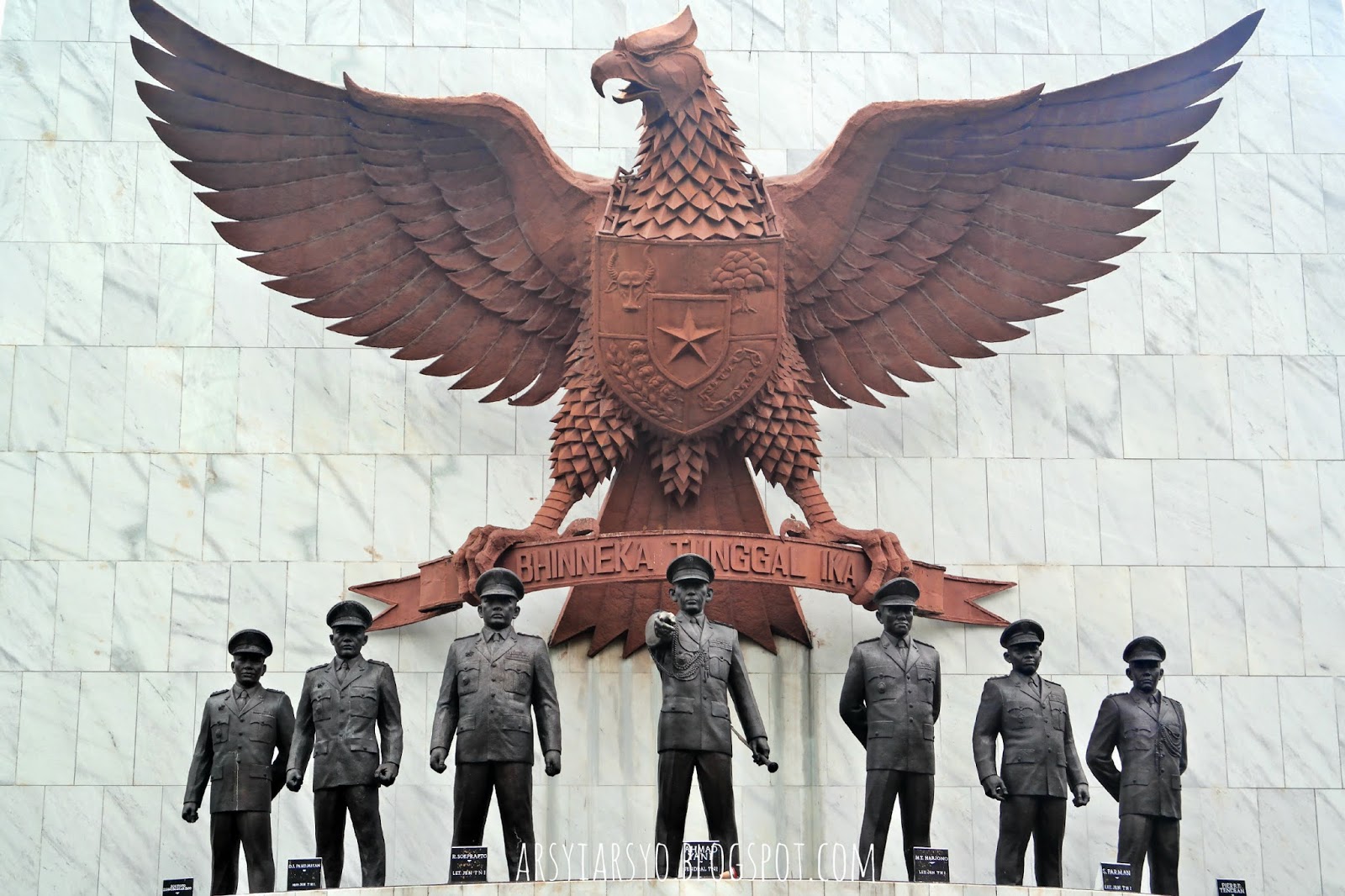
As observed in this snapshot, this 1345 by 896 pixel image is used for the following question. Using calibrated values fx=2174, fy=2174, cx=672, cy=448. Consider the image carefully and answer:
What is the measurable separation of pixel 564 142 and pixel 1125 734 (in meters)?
5.43

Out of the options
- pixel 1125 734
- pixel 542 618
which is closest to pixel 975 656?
pixel 1125 734

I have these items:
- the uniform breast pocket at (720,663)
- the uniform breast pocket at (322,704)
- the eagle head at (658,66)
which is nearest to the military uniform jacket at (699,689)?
the uniform breast pocket at (720,663)

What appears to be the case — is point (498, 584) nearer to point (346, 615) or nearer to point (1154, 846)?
point (346, 615)

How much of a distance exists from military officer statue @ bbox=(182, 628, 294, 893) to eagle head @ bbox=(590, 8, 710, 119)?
154 inches

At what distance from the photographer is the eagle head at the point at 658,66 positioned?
41.7 ft

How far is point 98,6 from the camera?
47.3 feet

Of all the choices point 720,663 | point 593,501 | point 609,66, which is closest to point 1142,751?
point 720,663

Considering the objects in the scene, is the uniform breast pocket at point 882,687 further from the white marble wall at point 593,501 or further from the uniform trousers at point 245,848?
the uniform trousers at point 245,848

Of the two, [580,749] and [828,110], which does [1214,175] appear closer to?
[828,110]

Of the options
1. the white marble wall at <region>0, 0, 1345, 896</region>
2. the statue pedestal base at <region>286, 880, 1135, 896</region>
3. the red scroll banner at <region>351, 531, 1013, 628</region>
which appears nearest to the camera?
the statue pedestal base at <region>286, 880, 1135, 896</region>

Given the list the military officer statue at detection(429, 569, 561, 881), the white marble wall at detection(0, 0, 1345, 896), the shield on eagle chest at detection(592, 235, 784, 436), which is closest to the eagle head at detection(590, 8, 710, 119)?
the shield on eagle chest at detection(592, 235, 784, 436)

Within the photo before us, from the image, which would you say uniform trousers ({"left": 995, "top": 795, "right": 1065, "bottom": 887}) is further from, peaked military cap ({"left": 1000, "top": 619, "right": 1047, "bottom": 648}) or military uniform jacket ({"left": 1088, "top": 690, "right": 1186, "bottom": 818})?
peaked military cap ({"left": 1000, "top": 619, "right": 1047, "bottom": 648})

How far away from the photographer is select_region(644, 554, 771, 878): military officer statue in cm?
1099

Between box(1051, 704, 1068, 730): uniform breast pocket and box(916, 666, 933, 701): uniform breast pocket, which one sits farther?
box(1051, 704, 1068, 730): uniform breast pocket
